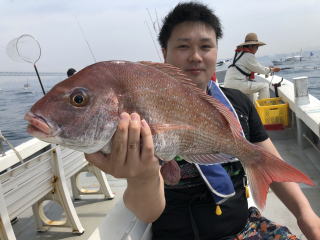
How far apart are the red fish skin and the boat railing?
172 cm

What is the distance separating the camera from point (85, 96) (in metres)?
1.15

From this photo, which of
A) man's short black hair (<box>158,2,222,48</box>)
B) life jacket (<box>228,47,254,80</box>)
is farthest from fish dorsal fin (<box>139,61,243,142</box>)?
life jacket (<box>228,47,254,80</box>)

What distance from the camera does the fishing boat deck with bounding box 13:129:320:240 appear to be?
130 inches

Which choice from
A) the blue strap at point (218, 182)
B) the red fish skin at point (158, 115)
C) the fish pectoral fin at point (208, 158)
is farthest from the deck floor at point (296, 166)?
the fish pectoral fin at point (208, 158)

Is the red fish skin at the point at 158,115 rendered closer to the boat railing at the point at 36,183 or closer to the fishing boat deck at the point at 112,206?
the boat railing at the point at 36,183

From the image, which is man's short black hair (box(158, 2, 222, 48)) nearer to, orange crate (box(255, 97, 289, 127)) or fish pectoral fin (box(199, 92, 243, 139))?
fish pectoral fin (box(199, 92, 243, 139))

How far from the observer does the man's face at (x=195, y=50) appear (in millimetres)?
1886

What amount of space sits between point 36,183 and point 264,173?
2286 millimetres

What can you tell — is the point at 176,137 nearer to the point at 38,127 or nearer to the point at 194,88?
the point at 194,88

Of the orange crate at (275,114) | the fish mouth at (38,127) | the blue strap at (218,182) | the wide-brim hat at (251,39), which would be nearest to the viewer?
the fish mouth at (38,127)

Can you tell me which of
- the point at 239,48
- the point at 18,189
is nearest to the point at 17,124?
the point at 239,48

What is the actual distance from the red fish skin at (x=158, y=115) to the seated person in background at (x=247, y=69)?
622 centimetres

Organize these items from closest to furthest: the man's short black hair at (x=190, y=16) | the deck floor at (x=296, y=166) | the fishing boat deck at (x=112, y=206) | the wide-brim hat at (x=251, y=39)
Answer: the man's short black hair at (x=190, y=16)
the deck floor at (x=296, y=166)
the fishing boat deck at (x=112, y=206)
the wide-brim hat at (x=251, y=39)

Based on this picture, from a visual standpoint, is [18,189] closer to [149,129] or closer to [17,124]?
[149,129]
